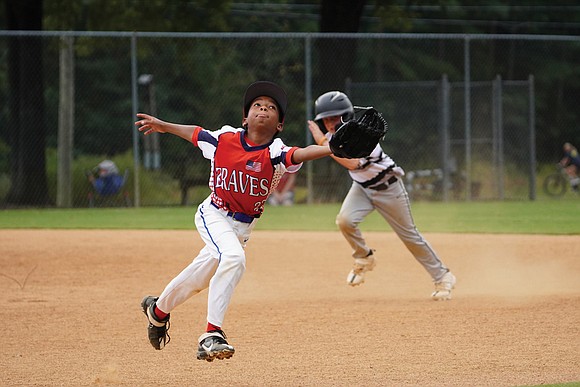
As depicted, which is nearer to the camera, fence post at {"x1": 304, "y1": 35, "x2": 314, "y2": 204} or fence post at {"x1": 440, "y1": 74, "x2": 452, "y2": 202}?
fence post at {"x1": 304, "y1": 35, "x2": 314, "y2": 204}

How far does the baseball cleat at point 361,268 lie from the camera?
30.4 ft

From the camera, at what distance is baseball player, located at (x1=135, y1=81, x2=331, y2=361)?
18.7ft

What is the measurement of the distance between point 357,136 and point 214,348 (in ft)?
4.54

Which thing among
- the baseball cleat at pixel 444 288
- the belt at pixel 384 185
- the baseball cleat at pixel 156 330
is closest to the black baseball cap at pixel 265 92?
the baseball cleat at pixel 156 330

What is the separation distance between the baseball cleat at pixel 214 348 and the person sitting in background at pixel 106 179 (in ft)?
44.9

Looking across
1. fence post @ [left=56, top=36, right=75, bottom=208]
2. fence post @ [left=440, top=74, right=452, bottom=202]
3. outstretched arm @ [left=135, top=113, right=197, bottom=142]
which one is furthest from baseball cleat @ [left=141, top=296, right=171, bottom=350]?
A: fence post @ [left=440, top=74, right=452, bottom=202]

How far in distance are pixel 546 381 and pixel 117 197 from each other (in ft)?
45.6

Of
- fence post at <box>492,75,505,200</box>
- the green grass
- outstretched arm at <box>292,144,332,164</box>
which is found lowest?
the green grass

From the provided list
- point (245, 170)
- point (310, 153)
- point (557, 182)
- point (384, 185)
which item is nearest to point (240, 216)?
point (245, 170)

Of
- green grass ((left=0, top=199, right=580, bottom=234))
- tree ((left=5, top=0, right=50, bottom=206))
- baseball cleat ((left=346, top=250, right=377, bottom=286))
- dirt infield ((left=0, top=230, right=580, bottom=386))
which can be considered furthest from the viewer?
tree ((left=5, top=0, right=50, bottom=206))

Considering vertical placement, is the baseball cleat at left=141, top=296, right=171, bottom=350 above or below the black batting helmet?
below

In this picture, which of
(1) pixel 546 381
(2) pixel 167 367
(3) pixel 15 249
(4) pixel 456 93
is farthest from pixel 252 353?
(4) pixel 456 93

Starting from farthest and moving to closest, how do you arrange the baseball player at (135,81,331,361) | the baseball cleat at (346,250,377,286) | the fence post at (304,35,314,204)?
the fence post at (304,35,314,204)
the baseball cleat at (346,250,377,286)
the baseball player at (135,81,331,361)

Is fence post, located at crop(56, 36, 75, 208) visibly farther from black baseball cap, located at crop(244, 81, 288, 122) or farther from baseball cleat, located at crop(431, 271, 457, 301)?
black baseball cap, located at crop(244, 81, 288, 122)
